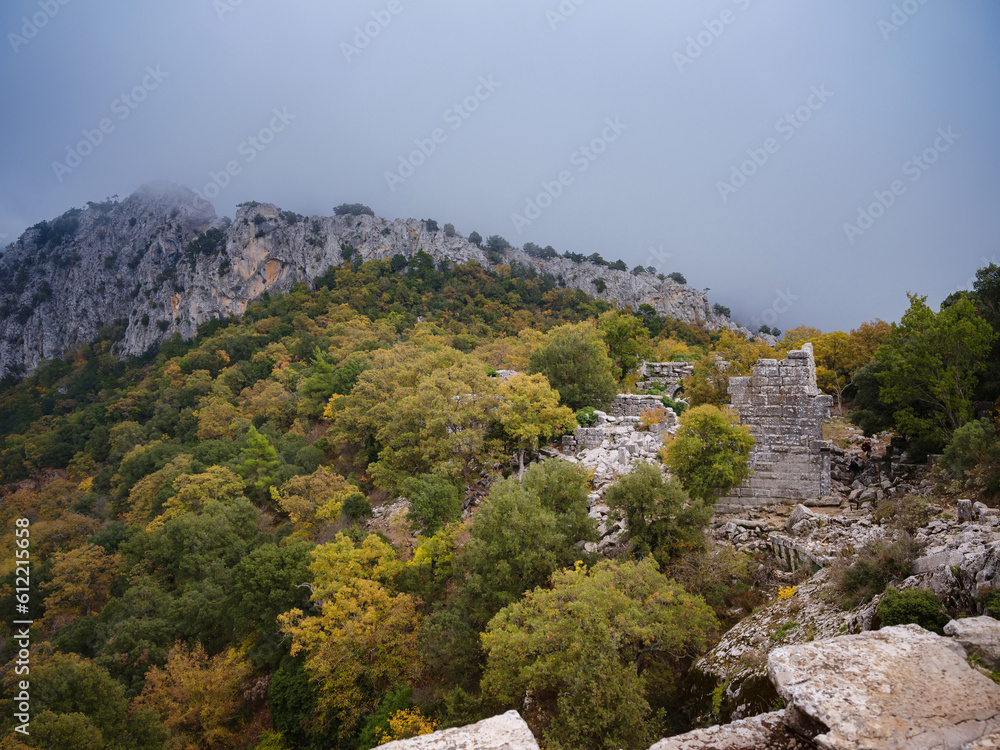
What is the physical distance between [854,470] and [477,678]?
45.9ft

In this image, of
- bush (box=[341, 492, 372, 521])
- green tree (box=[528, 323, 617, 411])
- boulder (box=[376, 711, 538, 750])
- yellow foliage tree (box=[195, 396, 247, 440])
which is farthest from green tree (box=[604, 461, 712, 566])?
yellow foliage tree (box=[195, 396, 247, 440])

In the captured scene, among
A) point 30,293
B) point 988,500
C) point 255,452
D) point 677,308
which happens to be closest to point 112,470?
point 255,452

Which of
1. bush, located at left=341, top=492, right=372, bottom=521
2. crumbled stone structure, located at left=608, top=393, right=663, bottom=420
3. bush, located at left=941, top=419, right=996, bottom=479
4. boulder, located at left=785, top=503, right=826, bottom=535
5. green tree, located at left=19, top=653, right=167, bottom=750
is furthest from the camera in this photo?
bush, located at left=341, top=492, right=372, bottom=521

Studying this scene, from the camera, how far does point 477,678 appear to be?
480 inches

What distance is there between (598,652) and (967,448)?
34.0 feet

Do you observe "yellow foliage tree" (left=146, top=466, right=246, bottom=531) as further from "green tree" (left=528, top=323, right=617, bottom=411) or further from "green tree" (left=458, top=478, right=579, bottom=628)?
"green tree" (left=458, top=478, right=579, bottom=628)

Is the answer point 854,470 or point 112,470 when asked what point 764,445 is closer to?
point 854,470

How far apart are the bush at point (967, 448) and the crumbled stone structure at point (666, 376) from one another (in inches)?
643

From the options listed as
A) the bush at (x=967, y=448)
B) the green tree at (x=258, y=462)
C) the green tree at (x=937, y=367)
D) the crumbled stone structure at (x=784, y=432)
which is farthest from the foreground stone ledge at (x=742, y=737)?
the green tree at (x=258, y=462)

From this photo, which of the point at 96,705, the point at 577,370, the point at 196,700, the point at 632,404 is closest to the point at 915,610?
the point at 632,404

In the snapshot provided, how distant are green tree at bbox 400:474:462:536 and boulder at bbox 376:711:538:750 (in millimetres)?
13717

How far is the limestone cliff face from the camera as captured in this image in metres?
85.0

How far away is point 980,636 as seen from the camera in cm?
473

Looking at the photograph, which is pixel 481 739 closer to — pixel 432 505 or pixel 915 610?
pixel 915 610
